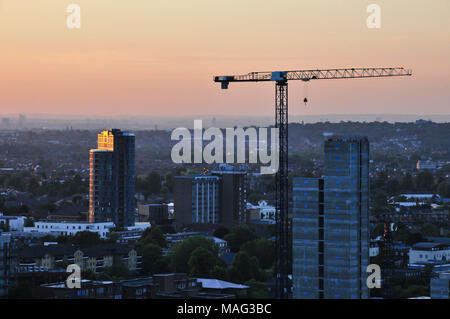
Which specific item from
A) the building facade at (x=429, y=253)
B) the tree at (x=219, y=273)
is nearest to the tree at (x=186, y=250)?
the tree at (x=219, y=273)

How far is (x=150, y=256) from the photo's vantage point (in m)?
63.1

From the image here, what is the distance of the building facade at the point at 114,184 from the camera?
84.1 metres

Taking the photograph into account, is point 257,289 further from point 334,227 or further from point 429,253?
point 429,253

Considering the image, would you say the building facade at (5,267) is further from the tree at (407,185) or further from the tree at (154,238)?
the tree at (407,185)

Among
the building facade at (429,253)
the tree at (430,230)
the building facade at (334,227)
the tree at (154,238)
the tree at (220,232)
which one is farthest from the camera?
the tree at (430,230)

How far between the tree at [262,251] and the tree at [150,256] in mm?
4349

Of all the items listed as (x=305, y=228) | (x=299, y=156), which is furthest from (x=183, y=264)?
(x=299, y=156)

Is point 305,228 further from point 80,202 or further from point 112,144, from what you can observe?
point 80,202

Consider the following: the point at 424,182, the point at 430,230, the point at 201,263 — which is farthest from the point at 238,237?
the point at 424,182

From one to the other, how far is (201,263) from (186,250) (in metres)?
4.61

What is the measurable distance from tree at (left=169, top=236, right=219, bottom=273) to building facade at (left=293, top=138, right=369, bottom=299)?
21.3m

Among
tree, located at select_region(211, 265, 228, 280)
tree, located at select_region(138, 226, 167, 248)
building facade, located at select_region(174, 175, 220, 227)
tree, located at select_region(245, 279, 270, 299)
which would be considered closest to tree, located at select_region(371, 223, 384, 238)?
tree, located at select_region(138, 226, 167, 248)

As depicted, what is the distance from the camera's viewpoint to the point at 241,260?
57.3 m
